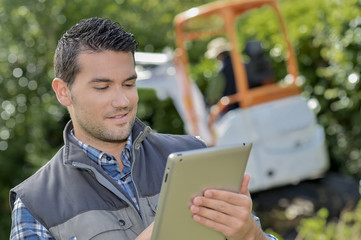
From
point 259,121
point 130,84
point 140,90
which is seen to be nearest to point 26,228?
point 130,84

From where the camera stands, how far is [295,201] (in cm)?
695

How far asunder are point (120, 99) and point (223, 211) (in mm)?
471

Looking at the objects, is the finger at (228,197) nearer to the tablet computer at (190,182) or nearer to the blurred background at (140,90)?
→ the tablet computer at (190,182)

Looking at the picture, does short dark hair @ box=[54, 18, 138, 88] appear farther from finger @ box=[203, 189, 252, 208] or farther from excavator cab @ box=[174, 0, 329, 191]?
excavator cab @ box=[174, 0, 329, 191]

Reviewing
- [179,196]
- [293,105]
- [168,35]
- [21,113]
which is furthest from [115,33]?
[168,35]

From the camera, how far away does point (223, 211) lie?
188cm

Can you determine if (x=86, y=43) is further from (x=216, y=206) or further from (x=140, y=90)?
(x=140, y=90)

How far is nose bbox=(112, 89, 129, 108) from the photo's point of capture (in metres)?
2.08

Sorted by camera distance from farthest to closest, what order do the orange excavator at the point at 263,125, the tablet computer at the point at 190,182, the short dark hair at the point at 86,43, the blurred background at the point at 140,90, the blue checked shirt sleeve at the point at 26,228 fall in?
the orange excavator at the point at 263,125, the blurred background at the point at 140,90, the short dark hair at the point at 86,43, the blue checked shirt sleeve at the point at 26,228, the tablet computer at the point at 190,182

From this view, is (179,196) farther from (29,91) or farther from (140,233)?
(29,91)

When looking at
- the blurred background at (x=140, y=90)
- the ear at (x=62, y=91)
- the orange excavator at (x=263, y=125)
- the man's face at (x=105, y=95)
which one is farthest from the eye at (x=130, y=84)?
the orange excavator at (x=263, y=125)

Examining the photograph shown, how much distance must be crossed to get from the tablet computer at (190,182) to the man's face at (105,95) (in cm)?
35

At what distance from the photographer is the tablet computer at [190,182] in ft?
5.91

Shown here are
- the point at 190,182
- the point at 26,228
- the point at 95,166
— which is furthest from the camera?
the point at 95,166
